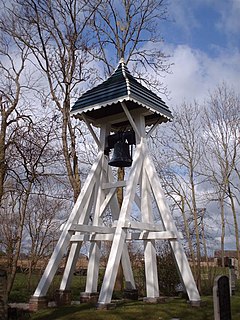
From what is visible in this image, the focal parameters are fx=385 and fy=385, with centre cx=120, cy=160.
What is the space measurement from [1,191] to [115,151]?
3.88 metres

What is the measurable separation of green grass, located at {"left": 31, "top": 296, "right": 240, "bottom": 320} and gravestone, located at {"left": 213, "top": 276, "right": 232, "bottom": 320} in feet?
6.04

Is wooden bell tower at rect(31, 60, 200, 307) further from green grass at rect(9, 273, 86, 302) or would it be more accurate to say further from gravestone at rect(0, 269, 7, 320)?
green grass at rect(9, 273, 86, 302)

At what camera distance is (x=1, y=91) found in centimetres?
1288

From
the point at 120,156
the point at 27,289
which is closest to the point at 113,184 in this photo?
the point at 120,156

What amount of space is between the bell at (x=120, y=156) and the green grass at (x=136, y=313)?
3.34 meters

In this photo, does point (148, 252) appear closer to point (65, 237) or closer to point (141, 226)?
point (141, 226)

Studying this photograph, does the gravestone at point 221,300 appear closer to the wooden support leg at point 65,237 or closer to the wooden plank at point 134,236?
the wooden plank at point 134,236

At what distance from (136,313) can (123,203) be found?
91.9 inches

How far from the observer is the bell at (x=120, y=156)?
9547mm

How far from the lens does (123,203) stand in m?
8.70

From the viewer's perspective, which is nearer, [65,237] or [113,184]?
[65,237]

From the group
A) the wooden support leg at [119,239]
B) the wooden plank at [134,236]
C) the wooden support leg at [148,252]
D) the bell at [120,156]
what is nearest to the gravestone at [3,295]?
the wooden support leg at [119,239]

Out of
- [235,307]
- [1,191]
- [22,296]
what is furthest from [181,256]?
[22,296]

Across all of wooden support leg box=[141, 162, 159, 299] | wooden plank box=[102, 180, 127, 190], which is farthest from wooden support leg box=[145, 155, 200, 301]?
wooden plank box=[102, 180, 127, 190]
